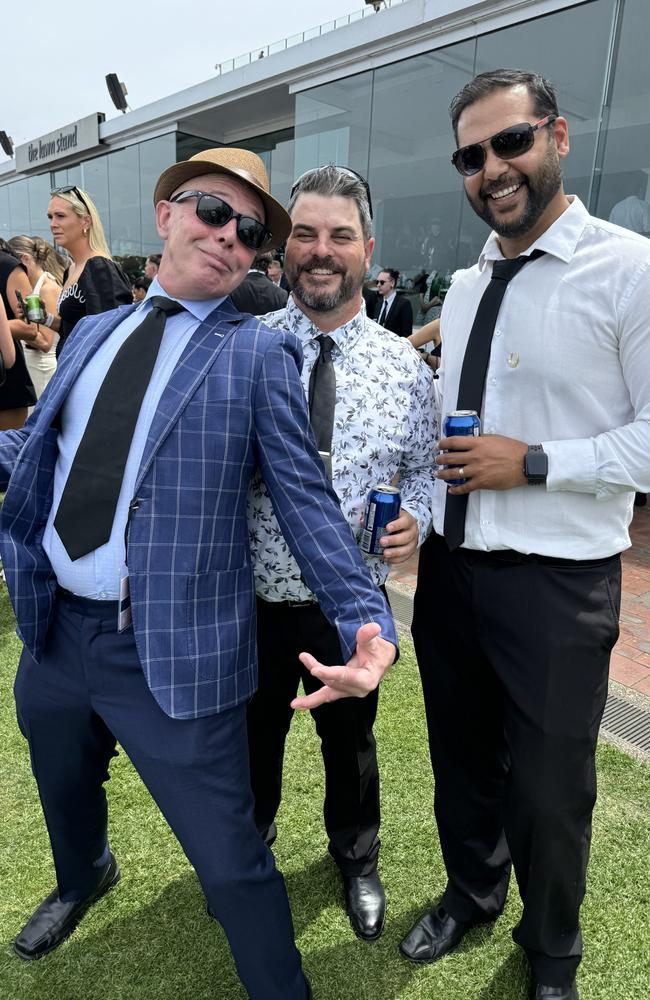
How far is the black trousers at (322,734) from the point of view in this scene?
198cm

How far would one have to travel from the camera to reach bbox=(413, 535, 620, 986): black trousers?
169 cm

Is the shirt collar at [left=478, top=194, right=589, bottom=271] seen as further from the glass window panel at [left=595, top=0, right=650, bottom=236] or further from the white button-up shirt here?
Result: the glass window panel at [left=595, top=0, right=650, bottom=236]

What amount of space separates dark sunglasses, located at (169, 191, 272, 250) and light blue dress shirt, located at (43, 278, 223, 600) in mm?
167

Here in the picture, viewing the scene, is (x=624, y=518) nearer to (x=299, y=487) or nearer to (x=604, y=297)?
(x=604, y=297)

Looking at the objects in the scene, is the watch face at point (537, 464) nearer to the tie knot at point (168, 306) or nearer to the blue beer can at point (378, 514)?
the blue beer can at point (378, 514)

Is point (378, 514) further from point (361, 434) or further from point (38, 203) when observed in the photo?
point (38, 203)

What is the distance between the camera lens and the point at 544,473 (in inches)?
62.9

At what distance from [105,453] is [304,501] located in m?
0.45

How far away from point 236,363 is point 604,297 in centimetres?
87

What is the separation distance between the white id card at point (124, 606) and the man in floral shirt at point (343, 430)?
0.45 m

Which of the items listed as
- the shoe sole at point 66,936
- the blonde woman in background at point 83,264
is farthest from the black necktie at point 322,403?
the blonde woman in background at point 83,264

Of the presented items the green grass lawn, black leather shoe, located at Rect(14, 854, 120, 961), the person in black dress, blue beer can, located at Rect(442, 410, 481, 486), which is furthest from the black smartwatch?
the person in black dress

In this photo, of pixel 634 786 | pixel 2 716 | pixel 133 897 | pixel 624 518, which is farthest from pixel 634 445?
pixel 2 716

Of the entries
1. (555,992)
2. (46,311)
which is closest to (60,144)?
(46,311)
